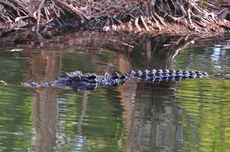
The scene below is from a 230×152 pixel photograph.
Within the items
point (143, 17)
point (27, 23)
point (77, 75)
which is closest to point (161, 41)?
point (143, 17)

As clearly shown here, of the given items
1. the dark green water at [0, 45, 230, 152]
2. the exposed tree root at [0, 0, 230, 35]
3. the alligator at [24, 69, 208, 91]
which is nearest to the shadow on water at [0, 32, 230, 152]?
the dark green water at [0, 45, 230, 152]

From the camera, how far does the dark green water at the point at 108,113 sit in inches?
221

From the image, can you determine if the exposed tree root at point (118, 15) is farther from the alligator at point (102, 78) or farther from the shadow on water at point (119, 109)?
the alligator at point (102, 78)

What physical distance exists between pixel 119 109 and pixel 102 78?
1.48m

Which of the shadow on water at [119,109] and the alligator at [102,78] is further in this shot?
the alligator at [102,78]

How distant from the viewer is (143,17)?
635 inches

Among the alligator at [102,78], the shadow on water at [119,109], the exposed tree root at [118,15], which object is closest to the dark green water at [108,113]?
the shadow on water at [119,109]

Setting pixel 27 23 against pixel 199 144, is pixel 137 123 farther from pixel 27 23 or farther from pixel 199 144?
pixel 27 23

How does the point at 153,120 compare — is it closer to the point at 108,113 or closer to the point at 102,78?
the point at 108,113

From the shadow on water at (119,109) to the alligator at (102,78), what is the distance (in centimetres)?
15

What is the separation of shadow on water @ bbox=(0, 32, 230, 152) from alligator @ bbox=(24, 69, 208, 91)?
15 cm

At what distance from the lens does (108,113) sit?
6.91 metres

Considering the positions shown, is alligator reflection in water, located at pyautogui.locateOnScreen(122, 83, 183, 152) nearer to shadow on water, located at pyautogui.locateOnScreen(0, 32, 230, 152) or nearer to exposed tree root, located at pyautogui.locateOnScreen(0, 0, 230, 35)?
shadow on water, located at pyautogui.locateOnScreen(0, 32, 230, 152)

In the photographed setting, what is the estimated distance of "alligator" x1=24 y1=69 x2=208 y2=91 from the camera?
326 inches
